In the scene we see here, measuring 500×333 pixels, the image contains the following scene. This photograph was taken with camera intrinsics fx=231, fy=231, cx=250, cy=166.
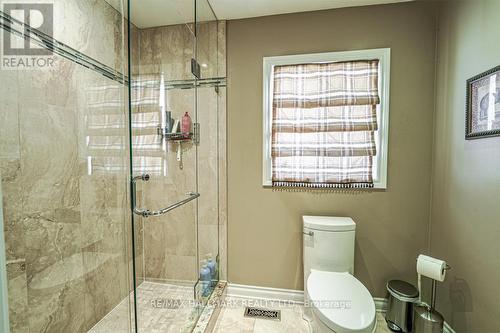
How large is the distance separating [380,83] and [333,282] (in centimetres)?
153

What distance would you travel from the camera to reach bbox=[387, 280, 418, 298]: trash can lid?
162 cm

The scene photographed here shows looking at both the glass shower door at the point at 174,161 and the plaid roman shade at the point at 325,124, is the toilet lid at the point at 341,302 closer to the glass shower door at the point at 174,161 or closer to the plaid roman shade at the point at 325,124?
→ the plaid roman shade at the point at 325,124

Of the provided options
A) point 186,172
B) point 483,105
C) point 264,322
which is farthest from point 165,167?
point 483,105

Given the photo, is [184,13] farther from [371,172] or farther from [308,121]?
[371,172]

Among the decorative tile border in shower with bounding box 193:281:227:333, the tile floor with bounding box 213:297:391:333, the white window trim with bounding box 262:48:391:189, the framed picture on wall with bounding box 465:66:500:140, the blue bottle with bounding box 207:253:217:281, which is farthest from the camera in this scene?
the blue bottle with bounding box 207:253:217:281

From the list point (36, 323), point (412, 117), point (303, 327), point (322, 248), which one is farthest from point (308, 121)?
point (36, 323)

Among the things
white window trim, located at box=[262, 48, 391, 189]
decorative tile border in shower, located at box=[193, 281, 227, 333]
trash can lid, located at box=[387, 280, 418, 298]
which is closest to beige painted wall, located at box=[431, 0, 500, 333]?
trash can lid, located at box=[387, 280, 418, 298]

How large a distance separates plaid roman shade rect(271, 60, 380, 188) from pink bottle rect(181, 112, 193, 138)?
69 cm

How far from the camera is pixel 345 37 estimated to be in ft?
6.05

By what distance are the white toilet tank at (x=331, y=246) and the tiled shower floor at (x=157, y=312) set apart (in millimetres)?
947

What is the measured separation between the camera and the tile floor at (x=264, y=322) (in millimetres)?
1706

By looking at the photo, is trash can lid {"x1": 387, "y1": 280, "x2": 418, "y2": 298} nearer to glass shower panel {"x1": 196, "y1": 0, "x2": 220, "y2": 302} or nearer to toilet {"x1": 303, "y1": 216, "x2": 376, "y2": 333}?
toilet {"x1": 303, "y1": 216, "x2": 376, "y2": 333}

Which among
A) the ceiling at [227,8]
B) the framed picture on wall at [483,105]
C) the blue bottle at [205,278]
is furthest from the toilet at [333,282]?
the ceiling at [227,8]

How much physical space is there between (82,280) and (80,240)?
0.85ft
